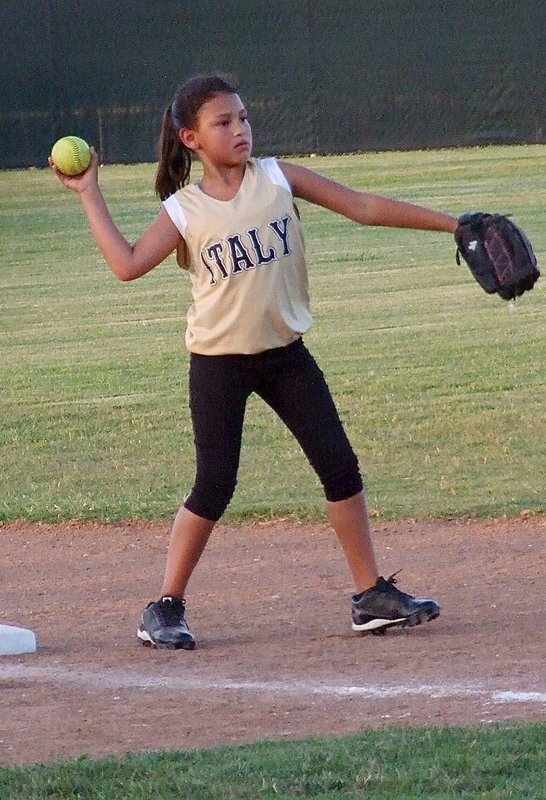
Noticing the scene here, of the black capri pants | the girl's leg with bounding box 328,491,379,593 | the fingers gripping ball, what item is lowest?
the girl's leg with bounding box 328,491,379,593

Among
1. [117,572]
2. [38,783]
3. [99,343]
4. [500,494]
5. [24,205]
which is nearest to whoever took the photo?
[38,783]

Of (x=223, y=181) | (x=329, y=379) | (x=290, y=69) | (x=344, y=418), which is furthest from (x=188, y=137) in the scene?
(x=290, y=69)

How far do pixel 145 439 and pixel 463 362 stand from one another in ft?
9.22

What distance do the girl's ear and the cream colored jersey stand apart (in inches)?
5.7

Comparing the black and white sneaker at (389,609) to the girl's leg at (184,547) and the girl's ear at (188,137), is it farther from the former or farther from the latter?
the girl's ear at (188,137)

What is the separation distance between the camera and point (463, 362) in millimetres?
10195

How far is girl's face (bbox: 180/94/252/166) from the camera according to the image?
168 inches

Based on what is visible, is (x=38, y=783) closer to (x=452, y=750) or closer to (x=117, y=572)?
(x=452, y=750)

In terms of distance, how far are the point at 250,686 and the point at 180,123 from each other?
1712 millimetres

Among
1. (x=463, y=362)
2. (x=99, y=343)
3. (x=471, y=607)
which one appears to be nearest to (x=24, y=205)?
(x=99, y=343)

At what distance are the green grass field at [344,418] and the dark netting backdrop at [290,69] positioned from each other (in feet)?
29.5

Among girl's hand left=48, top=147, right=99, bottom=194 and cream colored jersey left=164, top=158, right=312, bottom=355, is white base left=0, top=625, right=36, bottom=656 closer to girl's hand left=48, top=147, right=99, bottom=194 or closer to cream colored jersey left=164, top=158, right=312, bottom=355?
cream colored jersey left=164, top=158, right=312, bottom=355

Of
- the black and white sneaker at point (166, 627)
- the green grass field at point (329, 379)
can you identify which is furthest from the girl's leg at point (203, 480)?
the green grass field at point (329, 379)

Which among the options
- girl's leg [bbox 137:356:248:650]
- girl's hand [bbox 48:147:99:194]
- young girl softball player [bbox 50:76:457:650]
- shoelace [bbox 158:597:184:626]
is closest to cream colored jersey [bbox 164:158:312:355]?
young girl softball player [bbox 50:76:457:650]
